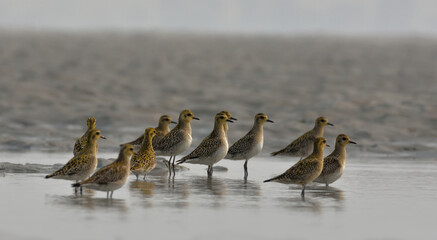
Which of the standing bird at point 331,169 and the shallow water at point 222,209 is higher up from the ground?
the standing bird at point 331,169

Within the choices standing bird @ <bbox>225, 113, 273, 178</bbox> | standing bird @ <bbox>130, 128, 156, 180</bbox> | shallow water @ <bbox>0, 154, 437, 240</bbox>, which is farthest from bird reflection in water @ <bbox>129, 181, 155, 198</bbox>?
standing bird @ <bbox>225, 113, 273, 178</bbox>

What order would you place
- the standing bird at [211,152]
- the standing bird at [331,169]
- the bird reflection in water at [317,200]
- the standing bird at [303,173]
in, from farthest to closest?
the standing bird at [211,152]
the standing bird at [331,169]
the standing bird at [303,173]
the bird reflection in water at [317,200]

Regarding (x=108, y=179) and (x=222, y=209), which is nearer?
(x=222, y=209)

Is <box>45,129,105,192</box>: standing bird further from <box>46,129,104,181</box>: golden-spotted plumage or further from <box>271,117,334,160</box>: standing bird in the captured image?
<box>271,117,334,160</box>: standing bird

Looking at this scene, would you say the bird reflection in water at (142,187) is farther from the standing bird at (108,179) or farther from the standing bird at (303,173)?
the standing bird at (303,173)

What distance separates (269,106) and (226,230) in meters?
25.7

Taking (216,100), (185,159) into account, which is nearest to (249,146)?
(185,159)

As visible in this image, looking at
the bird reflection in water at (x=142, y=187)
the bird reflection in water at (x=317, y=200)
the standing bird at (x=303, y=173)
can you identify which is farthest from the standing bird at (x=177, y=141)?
the standing bird at (x=303, y=173)

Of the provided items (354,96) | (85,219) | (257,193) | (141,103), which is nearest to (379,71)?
(354,96)

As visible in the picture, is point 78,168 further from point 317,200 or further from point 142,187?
point 317,200

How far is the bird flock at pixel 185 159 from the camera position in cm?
1616

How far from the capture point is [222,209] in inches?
589

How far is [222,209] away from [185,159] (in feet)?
17.2

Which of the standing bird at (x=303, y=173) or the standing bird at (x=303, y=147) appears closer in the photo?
the standing bird at (x=303, y=173)
